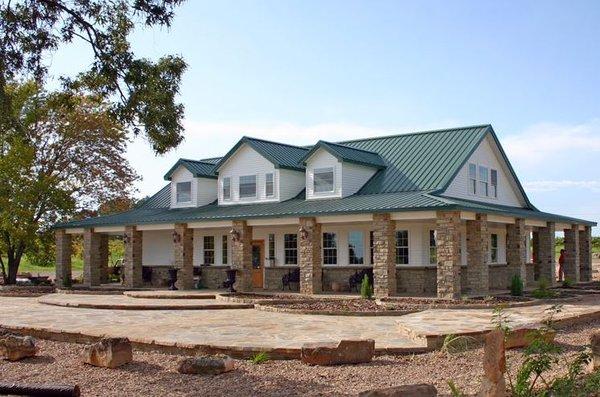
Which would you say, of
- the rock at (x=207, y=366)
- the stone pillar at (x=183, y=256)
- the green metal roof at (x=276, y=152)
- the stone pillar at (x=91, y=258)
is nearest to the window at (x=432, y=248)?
the green metal roof at (x=276, y=152)

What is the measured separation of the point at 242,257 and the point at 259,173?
441cm

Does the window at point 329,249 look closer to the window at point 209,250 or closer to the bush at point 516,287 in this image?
the window at point 209,250

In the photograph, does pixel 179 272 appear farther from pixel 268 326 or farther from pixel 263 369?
pixel 263 369

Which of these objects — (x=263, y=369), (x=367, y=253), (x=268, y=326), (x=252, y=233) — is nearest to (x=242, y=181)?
(x=252, y=233)

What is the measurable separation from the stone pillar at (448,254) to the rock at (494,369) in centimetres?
1411

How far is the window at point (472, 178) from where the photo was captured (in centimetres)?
2680

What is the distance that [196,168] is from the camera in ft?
105

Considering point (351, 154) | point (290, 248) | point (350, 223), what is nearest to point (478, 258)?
point (350, 223)

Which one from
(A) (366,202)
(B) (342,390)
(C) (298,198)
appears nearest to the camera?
(B) (342,390)

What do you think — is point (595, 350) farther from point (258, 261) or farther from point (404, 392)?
point (258, 261)

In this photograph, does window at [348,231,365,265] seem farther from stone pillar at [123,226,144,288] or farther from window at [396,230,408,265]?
stone pillar at [123,226,144,288]

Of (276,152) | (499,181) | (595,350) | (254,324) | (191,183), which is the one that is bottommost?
(254,324)

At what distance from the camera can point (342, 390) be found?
922cm

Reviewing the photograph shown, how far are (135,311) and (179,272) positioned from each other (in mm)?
8662
